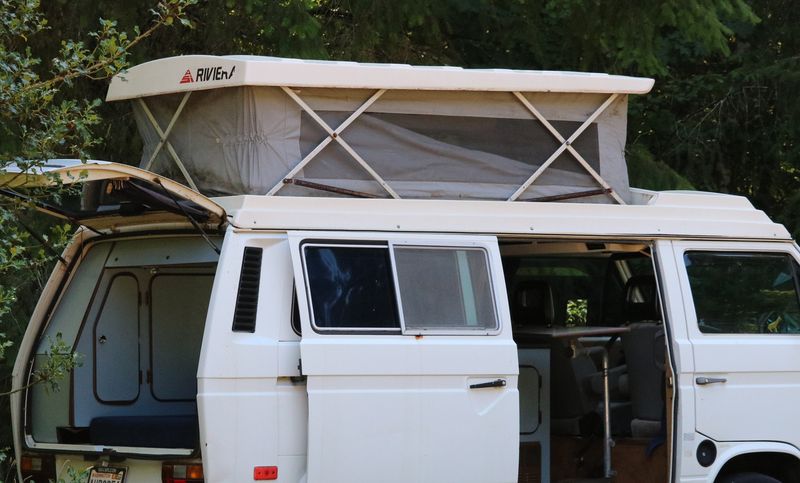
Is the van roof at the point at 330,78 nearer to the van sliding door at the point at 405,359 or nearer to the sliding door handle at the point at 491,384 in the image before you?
the van sliding door at the point at 405,359

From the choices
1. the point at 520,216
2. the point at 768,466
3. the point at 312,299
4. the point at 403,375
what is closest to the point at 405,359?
the point at 403,375

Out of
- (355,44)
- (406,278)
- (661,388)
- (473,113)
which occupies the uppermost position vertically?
(355,44)

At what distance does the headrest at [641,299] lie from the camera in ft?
27.7

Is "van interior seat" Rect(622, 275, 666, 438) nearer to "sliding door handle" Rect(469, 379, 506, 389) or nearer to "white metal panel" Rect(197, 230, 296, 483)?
"sliding door handle" Rect(469, 379, 506, 389)

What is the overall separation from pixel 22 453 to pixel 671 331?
12.4ft

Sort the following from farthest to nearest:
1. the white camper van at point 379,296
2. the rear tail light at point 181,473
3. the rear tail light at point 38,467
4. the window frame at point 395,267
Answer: the rear tail light at point 38,467 < the window frame at point 395,267 < the white camper van at point 379,296 < the rear tail light at point 181,473

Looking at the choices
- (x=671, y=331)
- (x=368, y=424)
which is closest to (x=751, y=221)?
(x=671, y=331)

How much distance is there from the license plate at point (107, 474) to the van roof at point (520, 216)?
144 cm

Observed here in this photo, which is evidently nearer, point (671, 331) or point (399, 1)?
point (671, 331)

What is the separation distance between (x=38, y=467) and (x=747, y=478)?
412 cm

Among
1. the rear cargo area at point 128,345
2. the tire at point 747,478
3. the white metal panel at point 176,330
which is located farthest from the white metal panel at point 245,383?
the tire at point 747,478

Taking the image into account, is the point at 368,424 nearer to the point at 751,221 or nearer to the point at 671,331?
the point at 671,331

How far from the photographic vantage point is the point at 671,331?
721 cm

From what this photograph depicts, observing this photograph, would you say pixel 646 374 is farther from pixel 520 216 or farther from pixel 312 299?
pixel 312 299
